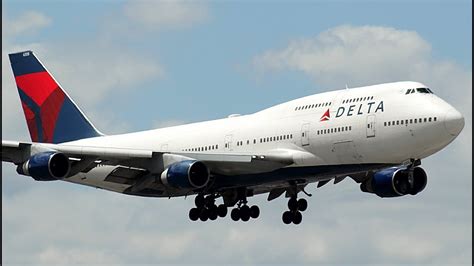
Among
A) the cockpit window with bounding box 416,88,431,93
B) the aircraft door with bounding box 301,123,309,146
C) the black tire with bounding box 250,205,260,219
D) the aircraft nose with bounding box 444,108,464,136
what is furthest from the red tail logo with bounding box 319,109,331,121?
the black tire with bounding box 250,205,260,219

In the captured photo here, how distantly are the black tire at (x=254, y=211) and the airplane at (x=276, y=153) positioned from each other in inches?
2.1

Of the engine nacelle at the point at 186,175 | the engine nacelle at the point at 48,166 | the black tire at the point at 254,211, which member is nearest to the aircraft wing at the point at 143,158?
the engine nacelle at the point at 48,166

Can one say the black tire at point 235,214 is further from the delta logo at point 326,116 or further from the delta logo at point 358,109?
the delta logo at point 358,109

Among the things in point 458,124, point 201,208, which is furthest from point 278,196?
point 458,124

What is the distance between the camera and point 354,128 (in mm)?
65250

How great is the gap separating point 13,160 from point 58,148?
300 centimetres

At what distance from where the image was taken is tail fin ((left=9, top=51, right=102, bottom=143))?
270 ft

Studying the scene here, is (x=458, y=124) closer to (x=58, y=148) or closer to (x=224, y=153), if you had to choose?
(x=224, y=153)

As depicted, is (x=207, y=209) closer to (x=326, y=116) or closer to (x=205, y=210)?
(x=205, y=210)

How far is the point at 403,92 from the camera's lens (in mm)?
65500

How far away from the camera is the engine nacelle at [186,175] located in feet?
221

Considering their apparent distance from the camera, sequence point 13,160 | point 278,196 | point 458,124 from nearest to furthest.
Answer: point 458,124 → point 13,160 → point 278,196

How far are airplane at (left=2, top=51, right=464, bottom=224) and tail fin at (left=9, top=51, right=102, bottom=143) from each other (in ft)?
16.1

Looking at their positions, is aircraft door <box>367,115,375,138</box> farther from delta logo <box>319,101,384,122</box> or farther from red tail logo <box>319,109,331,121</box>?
red tail logo <box>319,109,331,121</box>
